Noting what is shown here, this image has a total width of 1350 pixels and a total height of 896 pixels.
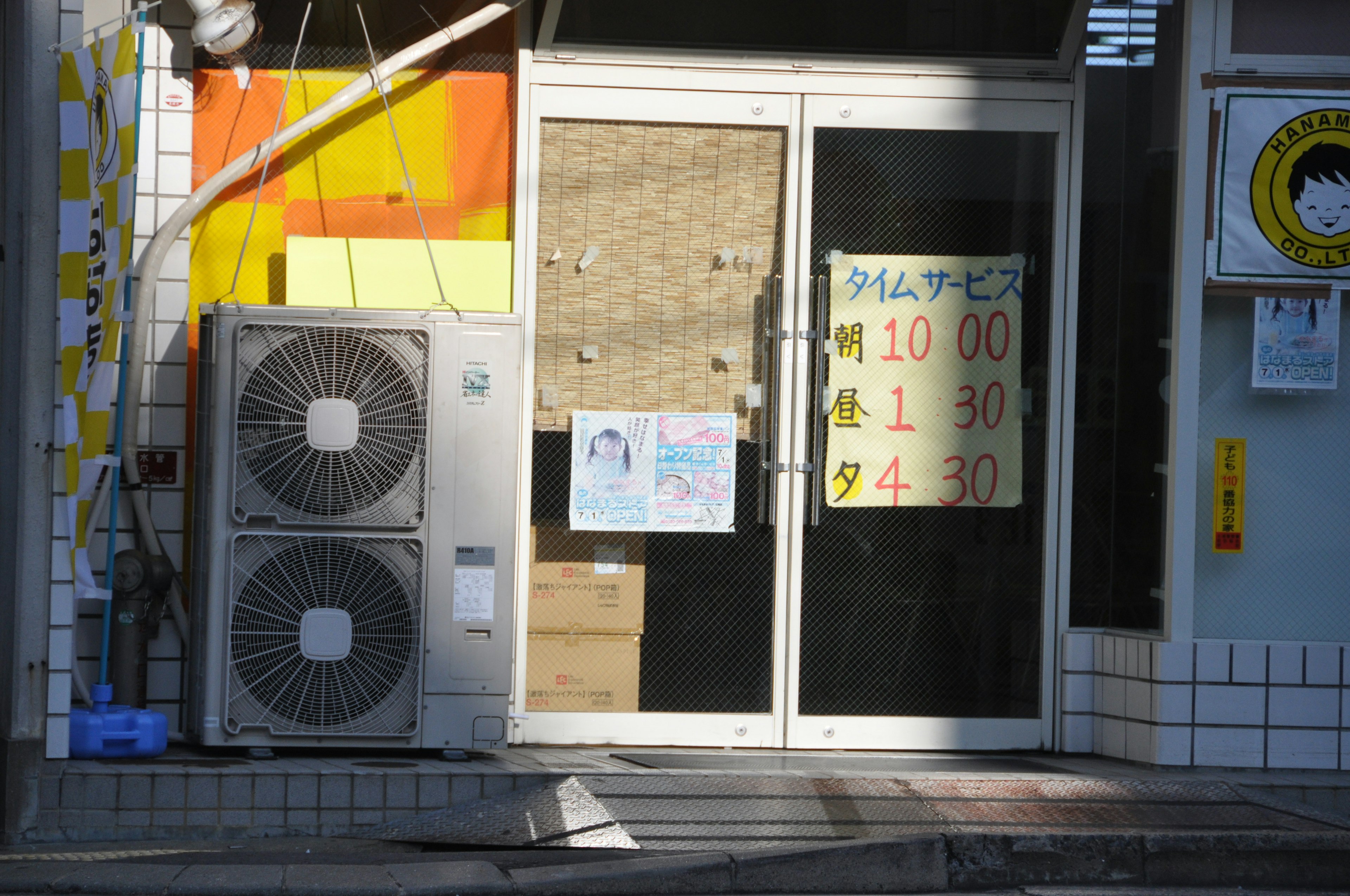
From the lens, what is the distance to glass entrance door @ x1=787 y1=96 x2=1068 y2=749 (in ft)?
20.9

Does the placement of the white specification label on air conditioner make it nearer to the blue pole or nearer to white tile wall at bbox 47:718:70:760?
the blue pole

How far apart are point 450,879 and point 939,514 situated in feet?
10.1

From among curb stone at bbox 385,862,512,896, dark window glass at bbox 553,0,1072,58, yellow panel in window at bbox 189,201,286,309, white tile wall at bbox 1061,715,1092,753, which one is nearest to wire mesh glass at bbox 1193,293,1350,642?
white tile wall at bbox 1061,715,1092,753

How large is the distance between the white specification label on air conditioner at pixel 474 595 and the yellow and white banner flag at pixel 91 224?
1421 mm

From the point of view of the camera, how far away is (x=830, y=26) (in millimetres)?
6312

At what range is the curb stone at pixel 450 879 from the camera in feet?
14.1

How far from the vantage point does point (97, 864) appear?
452cm

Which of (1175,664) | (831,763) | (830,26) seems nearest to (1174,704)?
(1175,664)

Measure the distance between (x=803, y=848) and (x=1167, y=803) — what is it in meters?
1.72

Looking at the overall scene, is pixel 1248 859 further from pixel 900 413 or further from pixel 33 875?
pixel 33 875

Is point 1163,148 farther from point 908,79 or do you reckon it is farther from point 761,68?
point 761,68

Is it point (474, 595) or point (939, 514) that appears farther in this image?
point (939, 514)

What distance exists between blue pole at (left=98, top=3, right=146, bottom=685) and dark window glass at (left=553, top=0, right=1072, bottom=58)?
6.09 ft

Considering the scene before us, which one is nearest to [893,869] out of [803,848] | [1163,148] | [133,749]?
[803,848]
